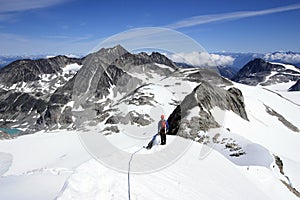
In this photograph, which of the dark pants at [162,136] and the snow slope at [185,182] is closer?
the snow slope at [185,182]

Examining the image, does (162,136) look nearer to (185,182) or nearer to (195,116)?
(185,182)

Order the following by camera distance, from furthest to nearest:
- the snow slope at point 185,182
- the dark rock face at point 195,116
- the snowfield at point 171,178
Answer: the dark rock face at point 195,116
the snowfield at point 171,178
the snow slope at point 185,182

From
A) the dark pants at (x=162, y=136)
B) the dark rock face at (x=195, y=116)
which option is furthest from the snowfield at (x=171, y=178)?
the dark rock face at (x=195, y=116)

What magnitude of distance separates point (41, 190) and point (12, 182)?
339 cm

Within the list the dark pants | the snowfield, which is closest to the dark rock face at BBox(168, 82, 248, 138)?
the snowfield

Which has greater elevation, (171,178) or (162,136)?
(171,178)

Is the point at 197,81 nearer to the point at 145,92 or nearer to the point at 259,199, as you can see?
the point at 145,92

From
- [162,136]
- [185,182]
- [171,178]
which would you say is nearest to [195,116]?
[162,136]

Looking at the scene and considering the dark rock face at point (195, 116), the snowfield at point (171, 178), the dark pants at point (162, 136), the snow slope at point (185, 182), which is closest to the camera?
the snow slope at point (185, 182)

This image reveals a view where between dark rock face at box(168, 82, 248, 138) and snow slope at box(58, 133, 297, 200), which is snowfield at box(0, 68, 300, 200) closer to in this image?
snow slope at box(58, 133, 297, 200)

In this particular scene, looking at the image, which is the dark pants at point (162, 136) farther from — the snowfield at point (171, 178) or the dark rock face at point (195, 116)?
the dark rock face at point (195, 116)

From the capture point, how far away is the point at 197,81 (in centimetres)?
10906

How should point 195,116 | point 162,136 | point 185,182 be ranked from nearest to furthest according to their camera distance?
point 185,182
point 162,136
point 195,116

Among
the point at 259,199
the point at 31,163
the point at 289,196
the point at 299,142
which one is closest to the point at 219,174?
the point at 259,199
